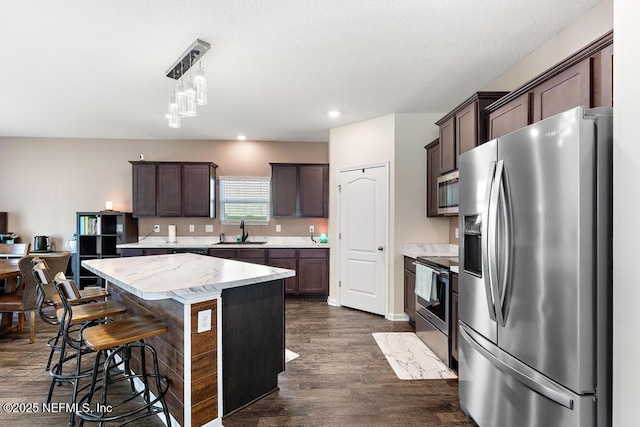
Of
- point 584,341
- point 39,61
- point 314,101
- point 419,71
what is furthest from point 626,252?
point 39,61

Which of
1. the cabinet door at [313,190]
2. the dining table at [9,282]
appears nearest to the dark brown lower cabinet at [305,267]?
the cabinet door at [313,190]

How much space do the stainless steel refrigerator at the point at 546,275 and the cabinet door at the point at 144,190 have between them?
500 centimetres

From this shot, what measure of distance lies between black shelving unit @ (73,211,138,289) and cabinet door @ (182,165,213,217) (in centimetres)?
101

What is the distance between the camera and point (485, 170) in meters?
1.80

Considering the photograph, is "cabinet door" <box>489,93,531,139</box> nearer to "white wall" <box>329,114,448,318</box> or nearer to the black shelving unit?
"white wall" <box>329,114,448,318</box>

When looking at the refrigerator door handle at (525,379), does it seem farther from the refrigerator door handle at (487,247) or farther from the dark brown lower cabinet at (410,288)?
the dark brown lower cabinet at (410,288)

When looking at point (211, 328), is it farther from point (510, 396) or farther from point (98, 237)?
point (98, 237)

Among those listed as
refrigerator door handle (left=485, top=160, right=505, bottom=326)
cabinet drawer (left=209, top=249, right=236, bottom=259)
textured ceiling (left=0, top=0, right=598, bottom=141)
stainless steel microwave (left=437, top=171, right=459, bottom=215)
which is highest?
textured ceiling (left=0, top=0, right=598, bottom=141)

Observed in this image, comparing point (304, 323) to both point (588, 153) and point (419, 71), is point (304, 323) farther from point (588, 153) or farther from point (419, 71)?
point (588, 153)

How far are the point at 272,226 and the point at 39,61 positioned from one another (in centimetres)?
366

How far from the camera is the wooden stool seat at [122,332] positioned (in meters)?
1.68

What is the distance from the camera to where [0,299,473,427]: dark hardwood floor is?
2053 millimetres

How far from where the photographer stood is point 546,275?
1379mm

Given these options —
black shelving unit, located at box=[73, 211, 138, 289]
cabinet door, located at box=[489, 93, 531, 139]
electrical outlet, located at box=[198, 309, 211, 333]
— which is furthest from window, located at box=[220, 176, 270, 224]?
cabinet door, located at box=[489, 93, 531, 139]
